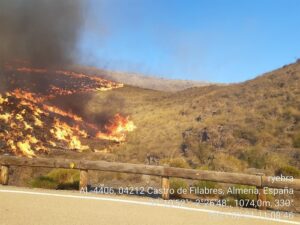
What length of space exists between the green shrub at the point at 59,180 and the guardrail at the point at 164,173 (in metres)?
1.21

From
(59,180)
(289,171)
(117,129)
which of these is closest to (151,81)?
(117,129)

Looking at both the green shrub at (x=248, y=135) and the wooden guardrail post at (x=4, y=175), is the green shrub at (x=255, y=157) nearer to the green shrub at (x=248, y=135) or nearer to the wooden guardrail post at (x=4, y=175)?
the green shrub at (x=248, y=135)

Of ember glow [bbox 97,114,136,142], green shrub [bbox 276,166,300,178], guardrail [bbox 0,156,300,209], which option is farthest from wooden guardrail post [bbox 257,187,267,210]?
ember glow [bbox 97,114,136,142]

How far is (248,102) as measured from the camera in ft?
111

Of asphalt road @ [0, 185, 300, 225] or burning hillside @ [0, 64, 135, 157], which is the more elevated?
burning hillside @ [0, 64, 135, 157]

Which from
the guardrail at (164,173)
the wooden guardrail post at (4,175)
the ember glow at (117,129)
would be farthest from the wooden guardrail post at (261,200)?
the ember glow at (117,129)

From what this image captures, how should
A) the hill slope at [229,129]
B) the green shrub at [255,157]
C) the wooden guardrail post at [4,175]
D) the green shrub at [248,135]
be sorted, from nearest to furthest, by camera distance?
the wooden guardrail post at [4,175]
the green shrub at [255,157]
the hill slope at [229,129]
the green shrub at [248,135]

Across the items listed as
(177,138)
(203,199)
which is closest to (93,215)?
(203,199)

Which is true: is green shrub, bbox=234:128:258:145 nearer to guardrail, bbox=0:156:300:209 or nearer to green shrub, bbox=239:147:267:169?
green shrub, bbox=239:147:267:169

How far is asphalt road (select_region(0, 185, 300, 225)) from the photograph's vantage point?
6086 millimetres

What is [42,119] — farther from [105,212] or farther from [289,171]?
[105,212]

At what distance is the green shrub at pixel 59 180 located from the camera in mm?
10666

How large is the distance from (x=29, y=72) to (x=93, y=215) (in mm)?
33143

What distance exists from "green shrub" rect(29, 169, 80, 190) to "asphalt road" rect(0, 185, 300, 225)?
1.95 m
